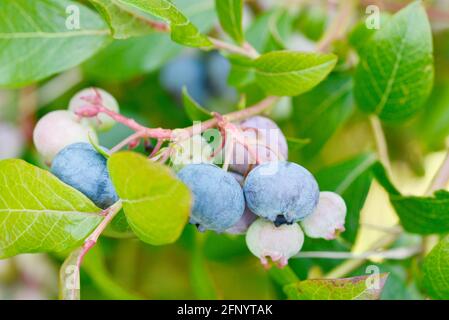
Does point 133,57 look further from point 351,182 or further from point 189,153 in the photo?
point 189,153

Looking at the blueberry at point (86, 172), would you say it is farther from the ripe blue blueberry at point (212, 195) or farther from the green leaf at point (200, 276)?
the green leaf at point (200, 276)

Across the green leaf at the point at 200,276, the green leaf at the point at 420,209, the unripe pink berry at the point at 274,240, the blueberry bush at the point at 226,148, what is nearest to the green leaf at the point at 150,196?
the blueberry bush at the point at 226,148

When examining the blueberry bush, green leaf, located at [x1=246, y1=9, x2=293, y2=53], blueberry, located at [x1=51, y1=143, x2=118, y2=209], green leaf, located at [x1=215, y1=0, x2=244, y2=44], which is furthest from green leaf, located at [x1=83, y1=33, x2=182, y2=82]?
blueberry, located at [x1=51, y1=143, x2=118, y2=209]

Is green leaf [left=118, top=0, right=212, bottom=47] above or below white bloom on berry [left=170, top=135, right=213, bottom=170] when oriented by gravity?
above

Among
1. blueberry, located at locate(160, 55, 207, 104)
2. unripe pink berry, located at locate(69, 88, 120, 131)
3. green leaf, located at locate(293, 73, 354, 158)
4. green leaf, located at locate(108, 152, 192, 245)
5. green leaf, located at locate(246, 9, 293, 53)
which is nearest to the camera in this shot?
green leaf, located at locate(108, 152, 192, 245)

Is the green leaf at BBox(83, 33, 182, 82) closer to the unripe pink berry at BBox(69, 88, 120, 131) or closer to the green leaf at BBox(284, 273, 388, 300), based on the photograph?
the unripe pink berry at BBox(69, 88, 120, 131)

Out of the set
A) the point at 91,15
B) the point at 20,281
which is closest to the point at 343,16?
the point at 91,15
